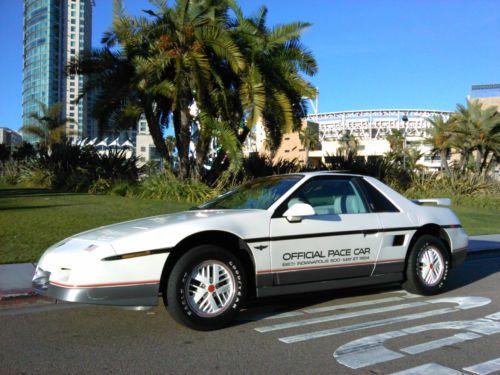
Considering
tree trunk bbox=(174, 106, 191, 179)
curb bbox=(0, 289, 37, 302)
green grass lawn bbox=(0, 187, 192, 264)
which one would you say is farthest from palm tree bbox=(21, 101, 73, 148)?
curb bbox=(0, 289, 37, 302)

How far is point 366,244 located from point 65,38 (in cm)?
10817

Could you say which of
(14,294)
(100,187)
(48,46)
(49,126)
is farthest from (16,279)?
(48,46)

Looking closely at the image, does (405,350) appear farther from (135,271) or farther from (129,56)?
(129,56)

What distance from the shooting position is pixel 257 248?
16.8ft

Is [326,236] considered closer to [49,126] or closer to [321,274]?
[321,274]

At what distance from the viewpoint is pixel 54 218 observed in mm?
11617

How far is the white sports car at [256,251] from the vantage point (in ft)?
15.1

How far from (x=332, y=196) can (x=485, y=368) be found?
2.58 metres

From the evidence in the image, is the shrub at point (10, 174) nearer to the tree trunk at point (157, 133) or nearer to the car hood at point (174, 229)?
the tree trunk at point (157, 133)

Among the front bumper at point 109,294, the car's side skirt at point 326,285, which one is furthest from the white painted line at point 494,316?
the front bumper at point 109,294

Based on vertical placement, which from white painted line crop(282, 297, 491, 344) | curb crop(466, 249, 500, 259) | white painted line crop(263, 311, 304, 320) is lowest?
white painted line crop(282, 297, 491, 344)

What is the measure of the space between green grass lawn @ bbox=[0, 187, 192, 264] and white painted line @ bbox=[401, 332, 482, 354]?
5.84 meters

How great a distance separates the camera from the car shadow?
573cm

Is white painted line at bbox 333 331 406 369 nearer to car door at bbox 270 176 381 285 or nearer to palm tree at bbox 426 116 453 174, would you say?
car door at bbox 270 176 381 285
